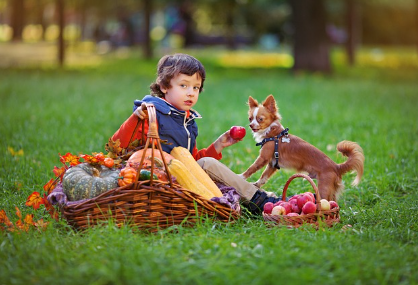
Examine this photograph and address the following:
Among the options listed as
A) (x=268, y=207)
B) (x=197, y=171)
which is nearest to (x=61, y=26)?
(x=197, y=171)

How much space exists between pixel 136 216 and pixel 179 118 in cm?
119

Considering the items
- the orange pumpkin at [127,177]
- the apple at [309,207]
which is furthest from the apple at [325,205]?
the orange pumpkin at [127,177]

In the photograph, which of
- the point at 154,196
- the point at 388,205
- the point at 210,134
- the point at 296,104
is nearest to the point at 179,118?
the point at 154,196

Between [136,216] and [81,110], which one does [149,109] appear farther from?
[81,110]

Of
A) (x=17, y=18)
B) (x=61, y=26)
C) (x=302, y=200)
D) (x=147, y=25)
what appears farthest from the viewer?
(x=17, y=18)

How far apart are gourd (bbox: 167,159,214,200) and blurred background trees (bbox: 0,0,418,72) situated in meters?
15.0

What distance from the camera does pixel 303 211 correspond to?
441cm

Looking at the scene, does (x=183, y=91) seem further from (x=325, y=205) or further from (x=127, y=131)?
(x=325, y=205)

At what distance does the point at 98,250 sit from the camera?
11.6ft

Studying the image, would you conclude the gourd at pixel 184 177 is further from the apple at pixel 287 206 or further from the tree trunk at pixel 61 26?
the tree trunk at pixel 61 26

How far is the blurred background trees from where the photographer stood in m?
18.8

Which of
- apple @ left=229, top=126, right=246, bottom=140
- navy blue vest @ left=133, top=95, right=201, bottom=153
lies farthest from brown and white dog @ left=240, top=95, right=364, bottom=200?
navy blue vest @ left=133, top=95, right=201, bottom=153

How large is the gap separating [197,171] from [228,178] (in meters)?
0.36

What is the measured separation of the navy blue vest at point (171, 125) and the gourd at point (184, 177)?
260 millimetres
